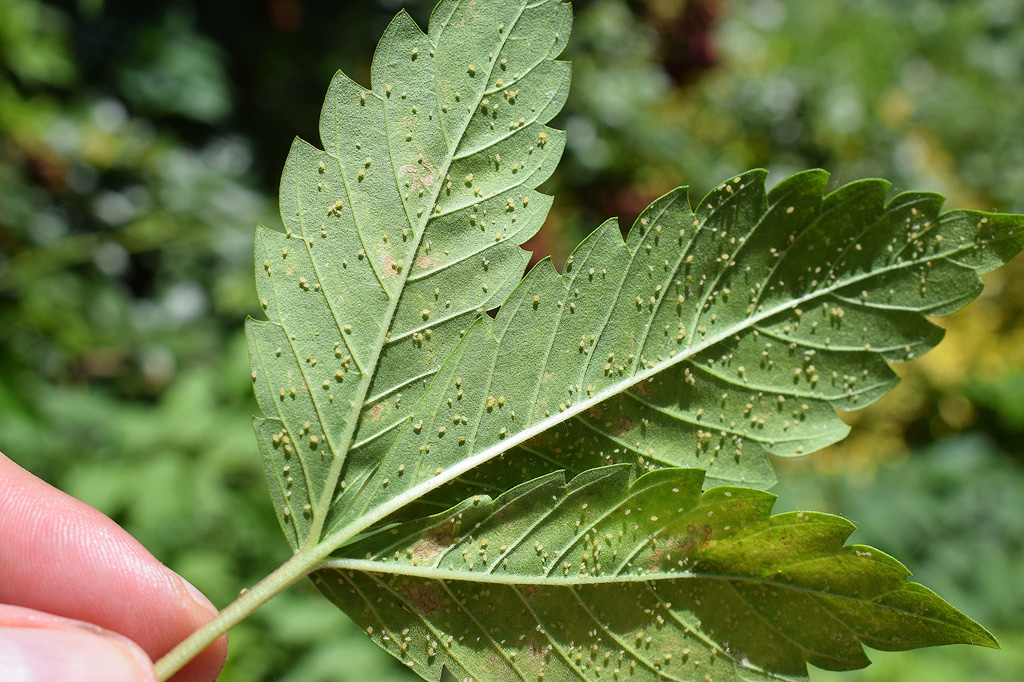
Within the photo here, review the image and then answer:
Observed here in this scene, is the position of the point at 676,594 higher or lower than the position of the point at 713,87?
lower

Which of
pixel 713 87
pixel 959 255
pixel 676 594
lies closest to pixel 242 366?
pixel 676 594

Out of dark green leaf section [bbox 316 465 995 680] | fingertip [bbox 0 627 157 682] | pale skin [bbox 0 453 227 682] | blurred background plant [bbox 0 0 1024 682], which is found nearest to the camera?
dark green leaf section [bbox 316 465 995 680]

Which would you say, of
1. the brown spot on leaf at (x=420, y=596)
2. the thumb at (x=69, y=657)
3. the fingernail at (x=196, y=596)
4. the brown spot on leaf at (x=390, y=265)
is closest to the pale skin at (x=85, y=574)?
the fingernail at (x=196, y=596)

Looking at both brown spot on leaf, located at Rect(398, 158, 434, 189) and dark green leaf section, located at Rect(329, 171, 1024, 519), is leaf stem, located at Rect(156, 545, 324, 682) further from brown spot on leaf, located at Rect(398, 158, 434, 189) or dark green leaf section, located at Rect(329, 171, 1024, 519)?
brown spot on leaf, located at Rect(398, 158, 434, 189)

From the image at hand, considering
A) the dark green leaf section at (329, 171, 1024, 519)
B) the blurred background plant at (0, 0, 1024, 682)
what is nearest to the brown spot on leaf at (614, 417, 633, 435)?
the dark green leaf section at (329, 171, 1024, 519)

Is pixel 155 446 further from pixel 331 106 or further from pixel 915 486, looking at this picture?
pixel 915 486
